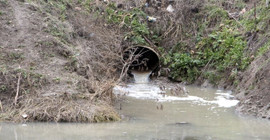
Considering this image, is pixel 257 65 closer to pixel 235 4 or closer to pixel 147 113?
Result: pixel 147 113

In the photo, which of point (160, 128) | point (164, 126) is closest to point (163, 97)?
point (164, 126)

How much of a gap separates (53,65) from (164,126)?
3335 mm

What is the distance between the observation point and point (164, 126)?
28.4 feet

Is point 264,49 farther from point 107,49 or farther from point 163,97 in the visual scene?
point 107,49

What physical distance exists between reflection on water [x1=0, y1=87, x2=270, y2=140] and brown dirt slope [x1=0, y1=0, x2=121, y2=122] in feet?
1.39

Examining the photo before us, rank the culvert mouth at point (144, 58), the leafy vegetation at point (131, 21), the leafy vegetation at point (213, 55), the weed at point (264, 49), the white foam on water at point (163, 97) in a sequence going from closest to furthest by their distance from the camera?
the white foam on water at point (163, 97) < the weed at point (264, 49) < the leafy vegetation at point (213, 55) < the culvert mouth at point (144, 58) < the leafy vegetation at point (131, 21)

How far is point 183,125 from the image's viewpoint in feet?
28.7

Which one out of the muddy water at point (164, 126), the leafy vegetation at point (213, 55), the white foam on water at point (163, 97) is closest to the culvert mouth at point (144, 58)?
the leafy vegetation at point (213, 55)

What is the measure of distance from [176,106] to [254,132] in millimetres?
2683

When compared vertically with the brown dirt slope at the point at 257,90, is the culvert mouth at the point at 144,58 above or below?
above

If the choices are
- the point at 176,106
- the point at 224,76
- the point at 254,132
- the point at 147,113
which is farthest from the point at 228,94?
the point at 254,132

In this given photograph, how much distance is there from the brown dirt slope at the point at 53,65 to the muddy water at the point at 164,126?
421 mm

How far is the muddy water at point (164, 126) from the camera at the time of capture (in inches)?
309

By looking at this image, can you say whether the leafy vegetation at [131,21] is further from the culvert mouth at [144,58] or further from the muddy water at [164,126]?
the muddy water at [164,126]
